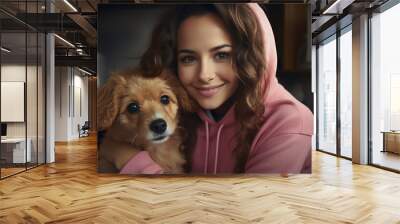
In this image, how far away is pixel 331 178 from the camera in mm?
6461

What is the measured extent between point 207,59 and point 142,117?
4.56 feet

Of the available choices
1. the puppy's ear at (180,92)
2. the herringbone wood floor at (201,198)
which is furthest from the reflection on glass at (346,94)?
the puppy's ear at (180,92)

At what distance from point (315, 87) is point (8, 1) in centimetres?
839

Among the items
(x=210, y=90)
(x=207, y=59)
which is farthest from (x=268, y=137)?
(x=207, y=59)

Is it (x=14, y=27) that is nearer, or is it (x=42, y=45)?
(x=14, y=27)

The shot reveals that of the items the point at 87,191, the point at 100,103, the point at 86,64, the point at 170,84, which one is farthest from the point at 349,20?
the point at 86,64

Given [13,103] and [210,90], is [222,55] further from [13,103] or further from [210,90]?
[13,103]

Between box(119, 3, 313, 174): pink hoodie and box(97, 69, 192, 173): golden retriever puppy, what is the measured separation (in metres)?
0.30

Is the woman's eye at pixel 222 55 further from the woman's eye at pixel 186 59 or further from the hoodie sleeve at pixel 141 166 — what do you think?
the hoodie sleeve at pixel 141 166

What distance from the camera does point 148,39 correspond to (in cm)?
647

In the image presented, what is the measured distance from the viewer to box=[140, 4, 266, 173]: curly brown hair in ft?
20.9

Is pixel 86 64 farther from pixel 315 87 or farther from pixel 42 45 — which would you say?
pixel 315 87

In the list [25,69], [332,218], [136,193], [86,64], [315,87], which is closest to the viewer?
[332,218]

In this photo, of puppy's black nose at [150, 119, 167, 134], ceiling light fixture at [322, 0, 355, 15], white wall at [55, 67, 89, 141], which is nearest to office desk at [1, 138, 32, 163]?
puppy's black nose at [150, 119, 167, 134]
